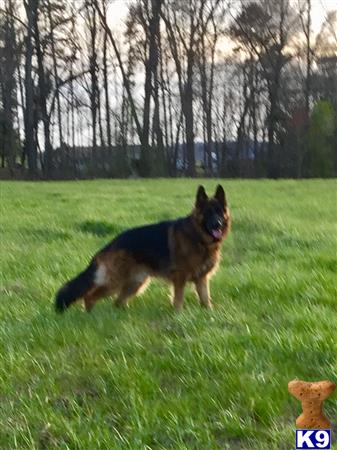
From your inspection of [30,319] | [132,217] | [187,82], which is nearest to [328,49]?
[187,82]

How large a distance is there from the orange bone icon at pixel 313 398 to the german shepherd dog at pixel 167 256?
361cm

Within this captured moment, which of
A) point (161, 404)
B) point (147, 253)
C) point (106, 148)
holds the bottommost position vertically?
point (161, 404)


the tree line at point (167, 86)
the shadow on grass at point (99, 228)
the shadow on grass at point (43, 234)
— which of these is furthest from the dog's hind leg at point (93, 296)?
the tree line at point (167, 86)

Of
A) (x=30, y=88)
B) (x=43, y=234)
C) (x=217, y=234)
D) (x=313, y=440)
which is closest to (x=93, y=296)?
(x=217, y=234)

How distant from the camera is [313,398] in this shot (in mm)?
2498

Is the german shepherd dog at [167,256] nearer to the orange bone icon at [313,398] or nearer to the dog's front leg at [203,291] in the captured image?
the dog's front leg at [203,291]

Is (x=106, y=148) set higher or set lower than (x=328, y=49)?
lower

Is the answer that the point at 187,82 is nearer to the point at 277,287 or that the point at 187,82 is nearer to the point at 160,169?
the point at 160,169

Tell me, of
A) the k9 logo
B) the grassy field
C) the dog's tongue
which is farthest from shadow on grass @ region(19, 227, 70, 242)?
the k9 logo

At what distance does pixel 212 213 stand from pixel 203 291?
0.77 metres

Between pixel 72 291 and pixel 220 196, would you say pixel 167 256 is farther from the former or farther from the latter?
pixel 72 291

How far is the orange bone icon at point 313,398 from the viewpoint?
2467mm

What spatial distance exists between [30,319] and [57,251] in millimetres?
3539

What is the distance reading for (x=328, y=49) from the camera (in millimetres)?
41969
